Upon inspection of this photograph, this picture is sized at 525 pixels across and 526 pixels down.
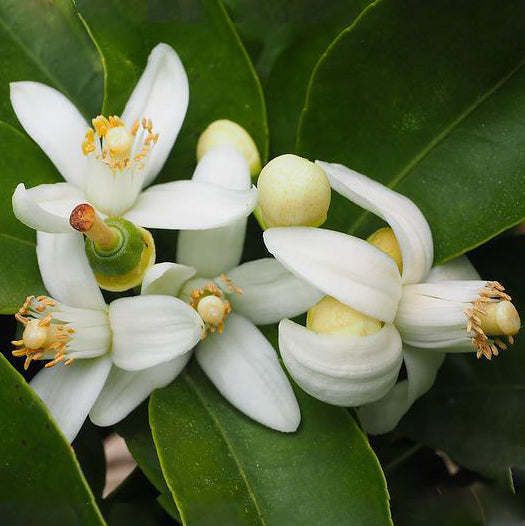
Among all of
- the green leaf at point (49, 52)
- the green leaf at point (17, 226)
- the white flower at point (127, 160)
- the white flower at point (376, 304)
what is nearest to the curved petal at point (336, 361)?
the white flower at point (376, 304)

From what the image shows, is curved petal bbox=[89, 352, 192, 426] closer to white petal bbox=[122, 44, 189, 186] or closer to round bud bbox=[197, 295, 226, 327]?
round bud bbox=[197, 295, 226, 327]

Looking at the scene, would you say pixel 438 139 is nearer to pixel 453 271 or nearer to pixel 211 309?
pixel 453 271

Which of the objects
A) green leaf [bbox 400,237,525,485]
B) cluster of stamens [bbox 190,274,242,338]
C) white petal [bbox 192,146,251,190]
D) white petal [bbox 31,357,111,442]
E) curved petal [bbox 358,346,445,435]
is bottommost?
green leaf [bbox 400,237,525,485]

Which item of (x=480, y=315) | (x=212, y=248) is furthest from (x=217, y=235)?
(x=480, y=315)

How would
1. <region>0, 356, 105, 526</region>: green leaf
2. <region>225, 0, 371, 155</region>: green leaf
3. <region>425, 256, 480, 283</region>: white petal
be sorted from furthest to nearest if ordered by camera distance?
<region>225, 0, 371, 155</region>: green leaf
<region>425, 256, 480, 283</region>: white petal
<region>0, 356, 105, 526</region>: green leaf

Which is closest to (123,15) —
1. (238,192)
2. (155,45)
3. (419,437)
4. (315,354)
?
(155,45)

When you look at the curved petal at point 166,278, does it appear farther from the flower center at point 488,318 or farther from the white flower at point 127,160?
the flower center at point 488,318

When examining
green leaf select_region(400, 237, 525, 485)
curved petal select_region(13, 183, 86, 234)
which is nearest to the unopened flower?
curved petal select_region(13, 183, 86, 234)
